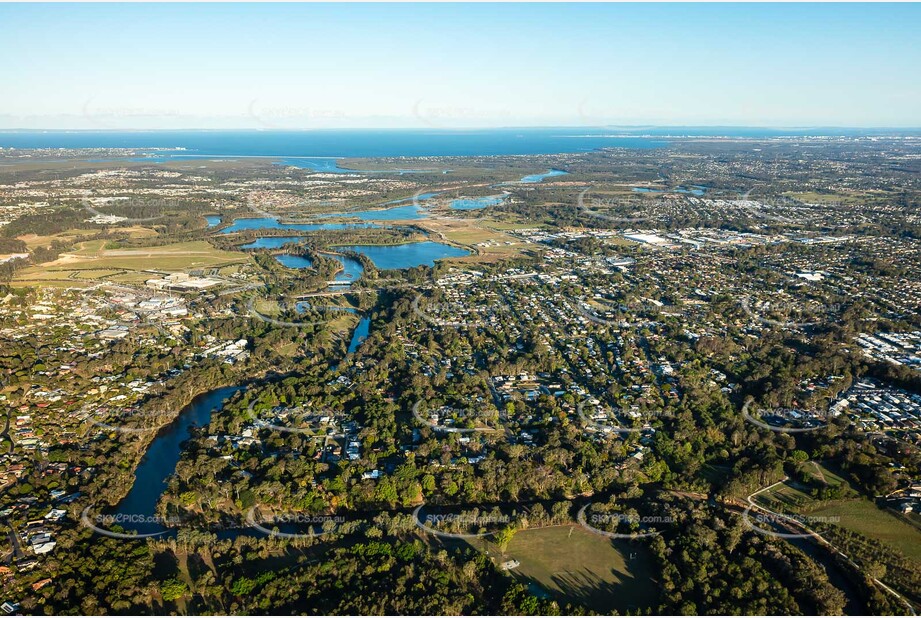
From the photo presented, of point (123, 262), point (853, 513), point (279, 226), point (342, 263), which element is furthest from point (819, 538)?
point (279, 226)

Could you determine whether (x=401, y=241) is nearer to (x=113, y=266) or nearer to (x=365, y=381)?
(x=113, y=266)

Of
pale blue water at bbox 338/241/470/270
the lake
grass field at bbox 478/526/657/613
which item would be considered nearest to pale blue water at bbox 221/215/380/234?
pale blue water at bbox 338/241/470/270

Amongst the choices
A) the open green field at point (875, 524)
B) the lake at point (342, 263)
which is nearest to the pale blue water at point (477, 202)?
the lake at point (342, 263)

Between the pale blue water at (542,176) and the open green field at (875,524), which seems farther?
the pale blue water at (542,176)

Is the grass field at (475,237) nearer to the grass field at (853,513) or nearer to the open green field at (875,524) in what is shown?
the grass field at (853,513)

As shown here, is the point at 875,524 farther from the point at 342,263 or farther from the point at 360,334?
the point at 342,263

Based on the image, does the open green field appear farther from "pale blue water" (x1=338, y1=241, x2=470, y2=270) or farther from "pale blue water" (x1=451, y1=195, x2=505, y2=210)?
"pale blue water" (x1=451, y1=195, x2=505, y2=210)

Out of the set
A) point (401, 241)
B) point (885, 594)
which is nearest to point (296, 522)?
point (885, 594)
